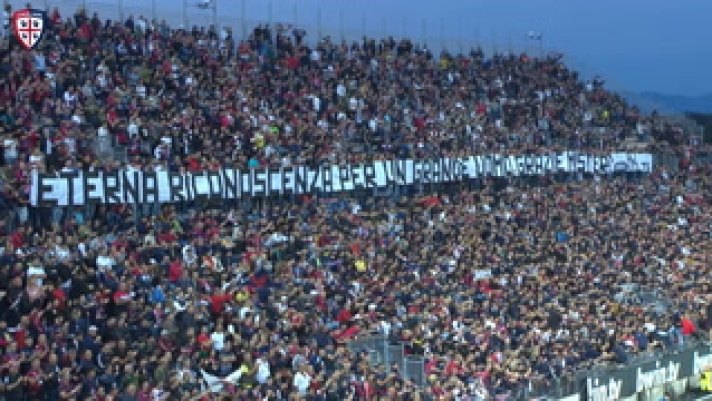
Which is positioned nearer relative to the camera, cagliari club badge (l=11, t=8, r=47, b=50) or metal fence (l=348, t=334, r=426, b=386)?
metal fence (l=348, t=334, r=426, b=386)

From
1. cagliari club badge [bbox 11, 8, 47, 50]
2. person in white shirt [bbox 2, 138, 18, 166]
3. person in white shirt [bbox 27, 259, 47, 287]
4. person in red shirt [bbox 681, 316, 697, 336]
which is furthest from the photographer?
person in red shirt [bbox 681, 316, 697, 336]

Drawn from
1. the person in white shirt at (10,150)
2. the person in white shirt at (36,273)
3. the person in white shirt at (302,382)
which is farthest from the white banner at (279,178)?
the person in white shirt at (302,382)

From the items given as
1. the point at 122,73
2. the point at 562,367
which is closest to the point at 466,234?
the point at 562,367

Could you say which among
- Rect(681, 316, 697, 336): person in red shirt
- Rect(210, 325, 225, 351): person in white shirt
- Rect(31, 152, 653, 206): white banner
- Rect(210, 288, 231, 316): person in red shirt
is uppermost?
Rect(31, 152, 653, 206): white banner

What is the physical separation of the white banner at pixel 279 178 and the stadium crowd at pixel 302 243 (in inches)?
13.8

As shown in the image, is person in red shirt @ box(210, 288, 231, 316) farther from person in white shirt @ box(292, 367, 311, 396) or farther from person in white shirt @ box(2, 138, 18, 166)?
person in white shirt @ box(2, 138, 18, 166)

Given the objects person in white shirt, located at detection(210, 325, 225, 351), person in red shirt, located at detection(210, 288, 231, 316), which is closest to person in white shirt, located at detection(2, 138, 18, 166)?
person in red shirt, located at detection(210, 288, 231, 316)

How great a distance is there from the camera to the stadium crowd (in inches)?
704

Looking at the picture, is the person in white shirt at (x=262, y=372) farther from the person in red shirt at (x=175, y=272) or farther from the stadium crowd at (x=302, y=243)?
the person in red shirt at (x=175, y=272)

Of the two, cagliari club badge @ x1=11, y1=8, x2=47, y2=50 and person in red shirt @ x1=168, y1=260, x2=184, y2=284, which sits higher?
cagliari club badge @ x1=11, y1=8, x2=47, y2=50

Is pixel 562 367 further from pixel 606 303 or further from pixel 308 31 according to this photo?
pixel 308 31

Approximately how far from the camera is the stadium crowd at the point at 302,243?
17.9 meters

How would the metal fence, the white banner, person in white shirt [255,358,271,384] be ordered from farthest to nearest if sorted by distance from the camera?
the white banner
the metal fence
person in white shirt [255,358,271,384]

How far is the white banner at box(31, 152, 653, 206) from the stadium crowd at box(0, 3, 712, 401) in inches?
13.8
